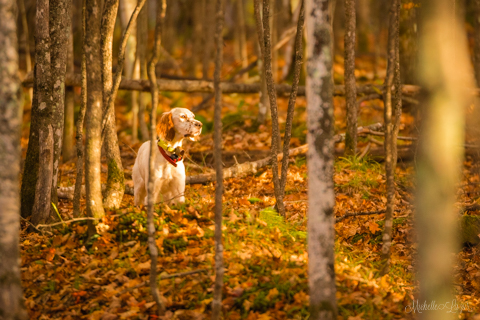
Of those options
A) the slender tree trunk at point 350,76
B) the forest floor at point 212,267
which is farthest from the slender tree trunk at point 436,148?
the slender tree trunk at point 350,76

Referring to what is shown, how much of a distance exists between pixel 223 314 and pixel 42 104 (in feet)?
11.3

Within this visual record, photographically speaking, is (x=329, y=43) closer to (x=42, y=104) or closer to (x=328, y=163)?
(x=328, y=163)

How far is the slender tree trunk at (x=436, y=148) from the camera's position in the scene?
3404 mm

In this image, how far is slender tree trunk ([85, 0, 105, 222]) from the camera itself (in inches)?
188

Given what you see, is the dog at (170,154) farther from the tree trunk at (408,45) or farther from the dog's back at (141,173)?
the tree trunk at (408,45)

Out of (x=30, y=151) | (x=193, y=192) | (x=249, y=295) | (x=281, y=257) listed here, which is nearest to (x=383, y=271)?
(x=281, y=257)

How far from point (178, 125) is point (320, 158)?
2.42m

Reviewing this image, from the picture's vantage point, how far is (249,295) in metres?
4.33

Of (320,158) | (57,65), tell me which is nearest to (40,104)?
(57,65)

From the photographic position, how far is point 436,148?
344 cm

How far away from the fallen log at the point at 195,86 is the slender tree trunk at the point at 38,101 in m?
4.47

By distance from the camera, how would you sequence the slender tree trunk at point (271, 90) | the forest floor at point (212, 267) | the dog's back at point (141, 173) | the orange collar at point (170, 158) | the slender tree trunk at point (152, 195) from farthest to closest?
the slender tree trunk at point (271, 90), the dog's back at point (141, 173), the orange collar at point (170, 158), the forest floor at point (212, 267), the slender tree trunk at point (152, 195)

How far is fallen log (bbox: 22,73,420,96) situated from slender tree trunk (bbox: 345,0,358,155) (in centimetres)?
247

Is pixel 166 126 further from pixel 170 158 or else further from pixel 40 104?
pixel 40 104
